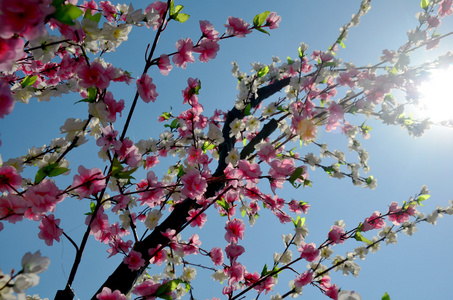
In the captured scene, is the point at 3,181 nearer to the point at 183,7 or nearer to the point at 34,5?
the point at 34,5

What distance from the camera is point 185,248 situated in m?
2.49

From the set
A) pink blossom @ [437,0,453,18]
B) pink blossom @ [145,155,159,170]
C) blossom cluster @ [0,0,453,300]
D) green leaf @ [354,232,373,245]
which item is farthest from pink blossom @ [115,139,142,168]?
pink blossom @ [437,0,453,18]

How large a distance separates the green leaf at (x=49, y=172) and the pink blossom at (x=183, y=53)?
88cm

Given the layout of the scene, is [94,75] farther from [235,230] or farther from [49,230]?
[235,230]

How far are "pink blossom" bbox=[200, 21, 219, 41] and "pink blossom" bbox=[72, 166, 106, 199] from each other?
969mm

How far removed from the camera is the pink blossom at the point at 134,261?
198cm

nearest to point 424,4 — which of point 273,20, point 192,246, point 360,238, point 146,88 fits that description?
point 273,20

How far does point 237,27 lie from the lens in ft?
5.77

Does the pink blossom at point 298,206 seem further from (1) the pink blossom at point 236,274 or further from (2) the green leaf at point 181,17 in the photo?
(2) the green leaf at point 181,17

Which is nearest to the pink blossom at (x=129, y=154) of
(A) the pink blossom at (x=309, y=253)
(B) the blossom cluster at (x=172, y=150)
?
(B) the blossom cluster at (x=172, y=150)

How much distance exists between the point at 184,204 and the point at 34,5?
6.04 ft

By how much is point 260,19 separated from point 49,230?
5.63 feet

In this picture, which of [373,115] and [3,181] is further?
[373,115]

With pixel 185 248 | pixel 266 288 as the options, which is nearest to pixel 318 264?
pixel 266 288
